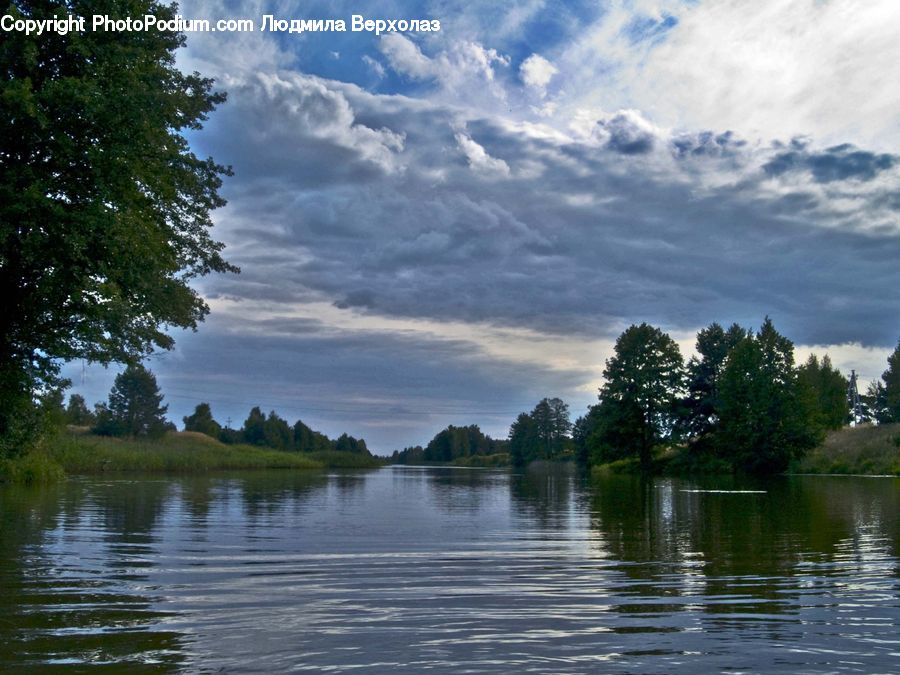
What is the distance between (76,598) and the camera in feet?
33.2

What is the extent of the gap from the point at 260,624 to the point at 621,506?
2316 cm

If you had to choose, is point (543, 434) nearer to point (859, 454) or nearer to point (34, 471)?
point (859, 454)

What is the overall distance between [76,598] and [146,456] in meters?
56.0

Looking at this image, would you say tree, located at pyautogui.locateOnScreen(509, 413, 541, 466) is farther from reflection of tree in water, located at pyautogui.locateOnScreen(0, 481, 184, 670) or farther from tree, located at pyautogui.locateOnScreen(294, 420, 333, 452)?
reflection of tree in water, located at pyautogui.locateOnScreen(0, 481, 184, 670)

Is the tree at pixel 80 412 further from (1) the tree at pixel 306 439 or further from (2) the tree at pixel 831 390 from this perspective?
(2) the tree at pixel 831 390

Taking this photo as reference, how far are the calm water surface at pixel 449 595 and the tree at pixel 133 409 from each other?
77402mm

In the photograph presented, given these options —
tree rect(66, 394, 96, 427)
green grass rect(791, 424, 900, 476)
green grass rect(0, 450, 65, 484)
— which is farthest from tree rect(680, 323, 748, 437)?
tree rect(66, 394, 96, 427)

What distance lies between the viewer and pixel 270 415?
152375mm

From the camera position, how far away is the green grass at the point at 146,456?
53062 millimetres

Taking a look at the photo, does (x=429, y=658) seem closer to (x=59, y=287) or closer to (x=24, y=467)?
(x=59, y=287)

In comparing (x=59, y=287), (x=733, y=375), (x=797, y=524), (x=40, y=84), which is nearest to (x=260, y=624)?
(x=59, y=287)

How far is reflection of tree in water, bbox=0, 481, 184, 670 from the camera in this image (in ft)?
24.5

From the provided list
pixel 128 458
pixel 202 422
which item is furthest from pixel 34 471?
pixel 202 422

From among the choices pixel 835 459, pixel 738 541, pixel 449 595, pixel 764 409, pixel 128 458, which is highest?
pixel 764 409
